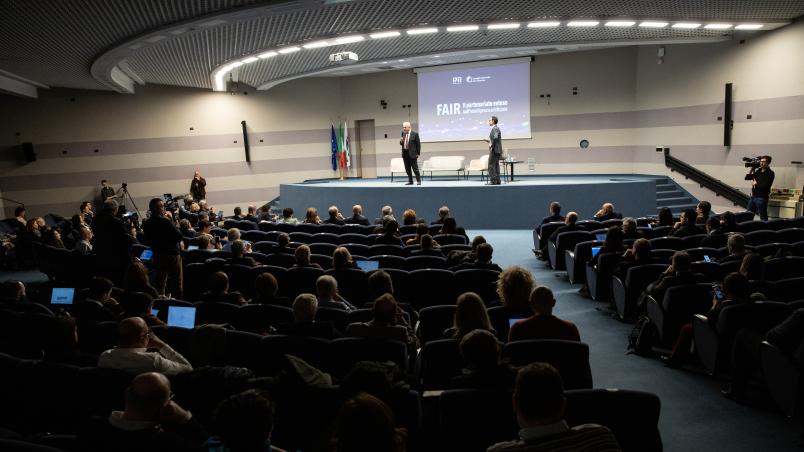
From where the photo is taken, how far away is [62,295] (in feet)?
17.9

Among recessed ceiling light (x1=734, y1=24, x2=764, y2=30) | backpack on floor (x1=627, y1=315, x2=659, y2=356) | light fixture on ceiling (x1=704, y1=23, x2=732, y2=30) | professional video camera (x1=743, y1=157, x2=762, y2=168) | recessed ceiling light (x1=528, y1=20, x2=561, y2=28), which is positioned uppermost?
recessed ceiling light (x1=528, y1=20, x2=561, y2=28)

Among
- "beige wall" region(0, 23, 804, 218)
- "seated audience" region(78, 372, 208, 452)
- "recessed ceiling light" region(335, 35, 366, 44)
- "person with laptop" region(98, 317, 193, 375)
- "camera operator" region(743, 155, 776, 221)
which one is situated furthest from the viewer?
"beige wall" region(0, 23, 804, 218)

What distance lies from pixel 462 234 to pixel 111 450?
6520mm

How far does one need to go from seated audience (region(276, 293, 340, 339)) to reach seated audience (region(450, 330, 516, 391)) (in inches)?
48.6

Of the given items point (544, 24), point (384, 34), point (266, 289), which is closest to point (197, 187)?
point (384, 34)

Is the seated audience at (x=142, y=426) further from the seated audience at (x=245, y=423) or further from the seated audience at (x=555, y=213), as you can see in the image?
the seated audience at (x=555, y=213)

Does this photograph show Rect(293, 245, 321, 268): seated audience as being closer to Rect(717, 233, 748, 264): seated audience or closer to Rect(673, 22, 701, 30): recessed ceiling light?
Rect(717, 233, 748, 264): seated audience

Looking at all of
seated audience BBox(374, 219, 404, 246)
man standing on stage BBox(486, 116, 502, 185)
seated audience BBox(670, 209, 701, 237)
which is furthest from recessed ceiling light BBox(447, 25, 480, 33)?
seated audience BBox(670, 209, 701, 237)

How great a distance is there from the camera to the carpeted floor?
11.0 feet

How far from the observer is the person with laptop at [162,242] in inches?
254

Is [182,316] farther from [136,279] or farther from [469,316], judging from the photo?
[469,316]

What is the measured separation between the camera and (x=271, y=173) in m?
17.7

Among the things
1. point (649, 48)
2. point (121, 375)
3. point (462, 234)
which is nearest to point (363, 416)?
point (121, 375)

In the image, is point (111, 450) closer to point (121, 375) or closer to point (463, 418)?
point (121, 375)
